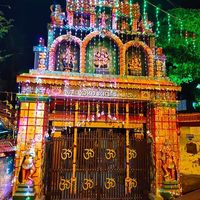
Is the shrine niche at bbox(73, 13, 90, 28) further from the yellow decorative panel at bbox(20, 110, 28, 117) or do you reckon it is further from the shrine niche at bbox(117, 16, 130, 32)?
the yellow decorative panel at bbox(20, 110, 28, 117)

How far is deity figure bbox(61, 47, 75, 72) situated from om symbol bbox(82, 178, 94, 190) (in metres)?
4.79

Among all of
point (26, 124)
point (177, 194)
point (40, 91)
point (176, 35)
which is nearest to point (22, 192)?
point (26, 124)

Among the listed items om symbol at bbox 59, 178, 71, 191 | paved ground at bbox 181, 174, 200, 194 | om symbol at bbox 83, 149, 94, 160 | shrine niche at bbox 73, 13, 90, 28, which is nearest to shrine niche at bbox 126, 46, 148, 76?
shrine niche at bbox 73, 13, 90, 28

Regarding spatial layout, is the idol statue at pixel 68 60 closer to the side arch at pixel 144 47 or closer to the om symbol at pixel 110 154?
the side arch at pixel 144 47

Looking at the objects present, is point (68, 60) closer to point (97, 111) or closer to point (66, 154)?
point (97, 111)

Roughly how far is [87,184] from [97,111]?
10.6 ft

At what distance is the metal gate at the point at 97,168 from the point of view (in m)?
8.99

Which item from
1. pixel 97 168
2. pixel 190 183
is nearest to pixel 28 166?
pixel 97 168

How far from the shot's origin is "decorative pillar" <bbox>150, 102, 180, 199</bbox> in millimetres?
8914

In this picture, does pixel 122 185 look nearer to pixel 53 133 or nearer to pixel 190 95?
pixel 53 133

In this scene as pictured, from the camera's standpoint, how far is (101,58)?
1027 centimetres

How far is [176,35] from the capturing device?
13.7 metres

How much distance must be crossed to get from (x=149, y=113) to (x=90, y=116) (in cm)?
273

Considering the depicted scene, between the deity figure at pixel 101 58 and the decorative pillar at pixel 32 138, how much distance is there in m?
2.97
